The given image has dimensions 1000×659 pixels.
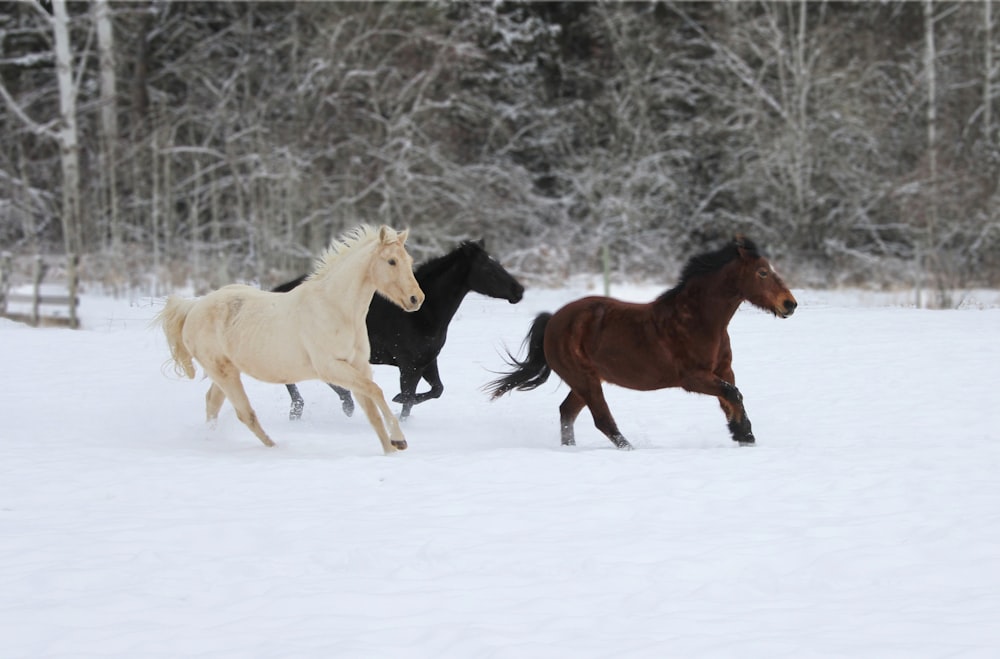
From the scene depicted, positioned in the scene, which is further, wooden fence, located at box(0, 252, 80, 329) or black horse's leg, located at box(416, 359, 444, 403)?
wooden fence, located at box(0, 252, 80, 329)

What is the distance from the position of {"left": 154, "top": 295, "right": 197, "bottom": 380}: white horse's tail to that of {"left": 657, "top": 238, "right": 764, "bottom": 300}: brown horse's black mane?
136 inches

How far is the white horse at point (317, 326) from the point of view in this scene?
21.4 ft

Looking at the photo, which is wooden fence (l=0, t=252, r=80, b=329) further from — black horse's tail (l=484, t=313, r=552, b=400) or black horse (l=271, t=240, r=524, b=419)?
black horse's tail (l=484, t=313, r=552, b=400)

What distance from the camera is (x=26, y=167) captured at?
77.6 ft

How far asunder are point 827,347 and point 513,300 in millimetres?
4488

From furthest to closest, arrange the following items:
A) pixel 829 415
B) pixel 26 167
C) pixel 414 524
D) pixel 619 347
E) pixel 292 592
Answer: pixel 26 167
pixel 829 415
pixel 619 347
pixel 414 524
pixel 292 592

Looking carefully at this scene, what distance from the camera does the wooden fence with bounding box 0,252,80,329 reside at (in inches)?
600

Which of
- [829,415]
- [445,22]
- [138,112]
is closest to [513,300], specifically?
[829,415]

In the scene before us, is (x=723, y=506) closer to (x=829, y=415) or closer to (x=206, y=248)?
(x=829, y=415)

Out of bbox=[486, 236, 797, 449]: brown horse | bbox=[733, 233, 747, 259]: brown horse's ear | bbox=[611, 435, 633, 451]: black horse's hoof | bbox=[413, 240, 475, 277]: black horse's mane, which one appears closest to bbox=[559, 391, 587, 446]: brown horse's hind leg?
bbox=[486, 236, 797, 449]: brown horse

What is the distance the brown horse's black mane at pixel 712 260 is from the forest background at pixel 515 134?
562 inches

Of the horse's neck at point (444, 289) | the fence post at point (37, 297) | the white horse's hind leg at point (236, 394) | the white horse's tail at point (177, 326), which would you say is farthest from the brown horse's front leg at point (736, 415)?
the fence post at point (37, 297)

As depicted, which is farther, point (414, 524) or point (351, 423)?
point (351, 423)

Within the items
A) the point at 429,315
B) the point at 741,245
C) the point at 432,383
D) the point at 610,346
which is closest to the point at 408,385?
the point at 432,383
